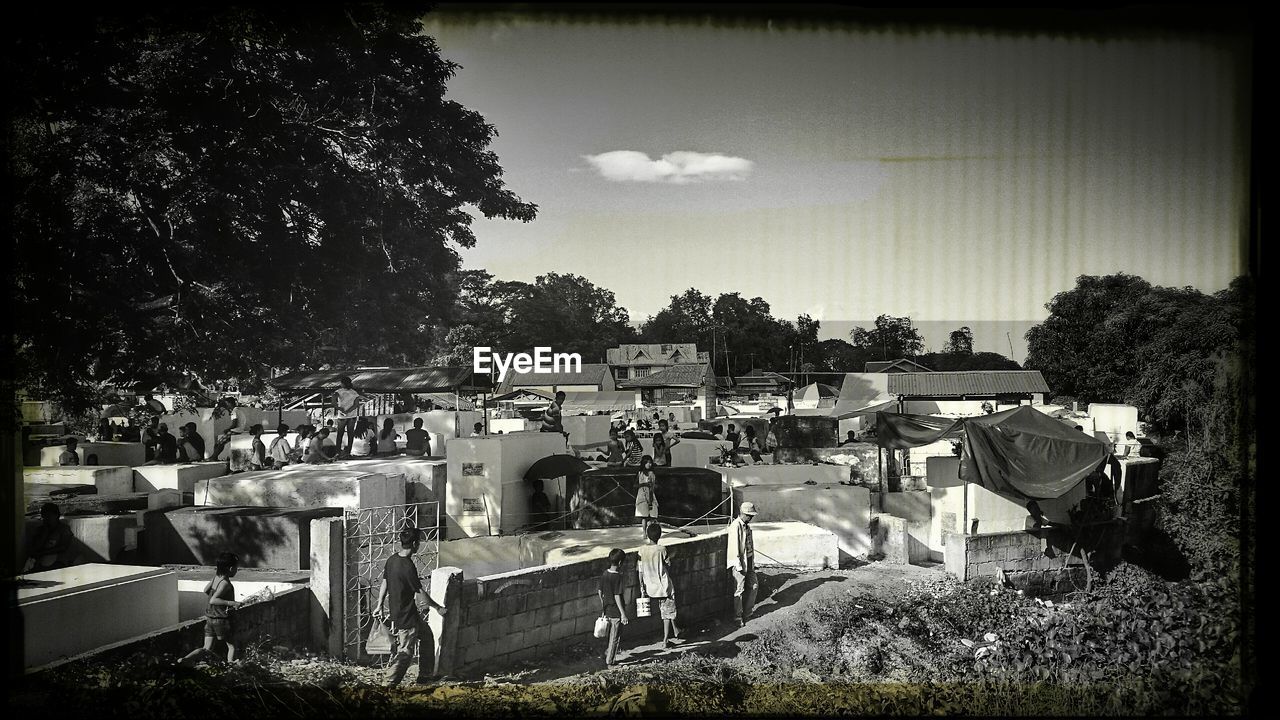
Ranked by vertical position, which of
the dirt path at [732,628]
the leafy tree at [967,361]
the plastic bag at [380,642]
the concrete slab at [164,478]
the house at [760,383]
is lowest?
the dirt path at [732,628]

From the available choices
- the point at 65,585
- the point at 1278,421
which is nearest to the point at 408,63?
the point at 65,585

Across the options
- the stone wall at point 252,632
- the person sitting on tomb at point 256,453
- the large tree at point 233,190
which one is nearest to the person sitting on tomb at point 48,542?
the large tree at point 233,190

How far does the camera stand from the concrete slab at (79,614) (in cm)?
410

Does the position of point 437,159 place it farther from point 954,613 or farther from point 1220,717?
point 1220,717

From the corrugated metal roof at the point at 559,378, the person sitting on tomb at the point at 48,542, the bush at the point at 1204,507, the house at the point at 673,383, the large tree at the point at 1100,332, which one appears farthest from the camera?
the house at the point at 673,383

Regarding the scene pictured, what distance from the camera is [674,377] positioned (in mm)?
7258

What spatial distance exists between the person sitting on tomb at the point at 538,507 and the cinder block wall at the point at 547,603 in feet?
6.26

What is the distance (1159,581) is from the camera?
557cm

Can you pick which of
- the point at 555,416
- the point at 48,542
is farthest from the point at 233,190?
the point at 555,416

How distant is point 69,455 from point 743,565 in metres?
5.85

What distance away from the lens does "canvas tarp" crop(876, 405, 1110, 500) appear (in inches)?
242

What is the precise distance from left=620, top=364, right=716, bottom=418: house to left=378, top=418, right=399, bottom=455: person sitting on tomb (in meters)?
2.40

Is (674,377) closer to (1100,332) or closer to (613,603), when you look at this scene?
(613,603)

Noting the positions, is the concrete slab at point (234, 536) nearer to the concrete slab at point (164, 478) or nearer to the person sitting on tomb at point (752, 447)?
the concrete slab at point (164, 478)
